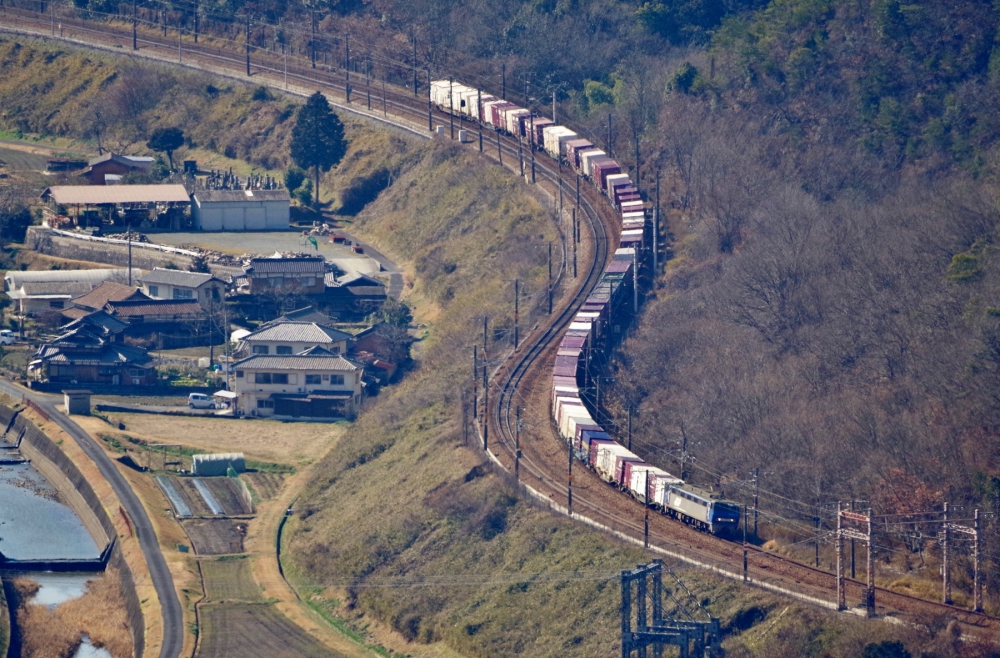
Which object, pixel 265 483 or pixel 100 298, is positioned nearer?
pixel 265 483

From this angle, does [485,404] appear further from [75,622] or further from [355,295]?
[355,295]

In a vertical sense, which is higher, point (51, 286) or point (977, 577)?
point (51, 286)

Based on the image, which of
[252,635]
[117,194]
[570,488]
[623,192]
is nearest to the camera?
[252,635]

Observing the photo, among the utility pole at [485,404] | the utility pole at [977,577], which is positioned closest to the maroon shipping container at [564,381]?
the utility pole at [485,404]

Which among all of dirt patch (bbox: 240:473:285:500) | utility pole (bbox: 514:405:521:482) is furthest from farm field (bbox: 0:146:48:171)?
utility pole (bbox: 514:405:521:482)

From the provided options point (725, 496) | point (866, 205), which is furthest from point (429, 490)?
point (866, 205)

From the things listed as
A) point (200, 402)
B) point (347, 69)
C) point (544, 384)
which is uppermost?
point (347, 69)

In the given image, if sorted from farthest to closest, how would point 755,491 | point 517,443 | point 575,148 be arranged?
point 575,148 → point 517,443 → point 755,491

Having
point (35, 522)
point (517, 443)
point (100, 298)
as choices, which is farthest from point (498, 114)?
point (35, 522)

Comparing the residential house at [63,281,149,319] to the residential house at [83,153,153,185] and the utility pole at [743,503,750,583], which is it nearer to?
the residential house at [83,153,153,185]
